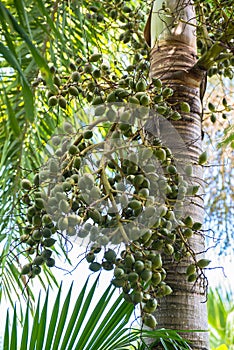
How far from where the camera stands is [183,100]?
1.43 meters

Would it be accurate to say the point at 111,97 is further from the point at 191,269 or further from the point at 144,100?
the point at 191,269

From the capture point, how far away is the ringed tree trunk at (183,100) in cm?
126

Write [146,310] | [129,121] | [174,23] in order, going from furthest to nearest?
[174,23] → [129,121] → [146,310]

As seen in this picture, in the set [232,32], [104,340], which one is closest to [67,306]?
[104,340]

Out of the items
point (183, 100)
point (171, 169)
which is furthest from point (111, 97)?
point (183, 100)

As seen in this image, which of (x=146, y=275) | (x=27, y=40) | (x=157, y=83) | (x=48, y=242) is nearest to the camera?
(x=27, y=40)

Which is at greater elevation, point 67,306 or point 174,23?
point 174,23

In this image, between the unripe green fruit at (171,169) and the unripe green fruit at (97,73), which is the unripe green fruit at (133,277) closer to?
the unripe green fruit at (171,169)

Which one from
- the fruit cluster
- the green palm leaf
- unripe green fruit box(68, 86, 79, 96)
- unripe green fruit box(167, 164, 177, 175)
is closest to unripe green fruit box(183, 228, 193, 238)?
the fruit cluster

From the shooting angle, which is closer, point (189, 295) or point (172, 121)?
point (189, 295)

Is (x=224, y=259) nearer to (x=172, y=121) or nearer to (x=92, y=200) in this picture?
(x=172, y=121)

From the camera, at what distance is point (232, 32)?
142cm

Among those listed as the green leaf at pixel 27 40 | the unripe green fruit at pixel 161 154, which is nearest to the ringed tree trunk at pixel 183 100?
the unripe green fruit at pixel 161 154

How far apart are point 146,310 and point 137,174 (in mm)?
244
